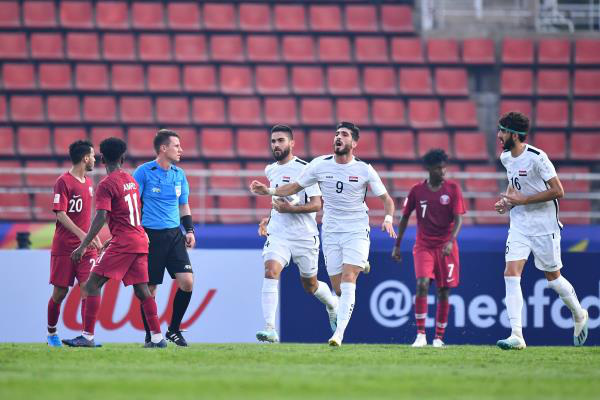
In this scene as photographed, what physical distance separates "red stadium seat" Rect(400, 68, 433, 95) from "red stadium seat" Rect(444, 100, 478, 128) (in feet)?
1.68

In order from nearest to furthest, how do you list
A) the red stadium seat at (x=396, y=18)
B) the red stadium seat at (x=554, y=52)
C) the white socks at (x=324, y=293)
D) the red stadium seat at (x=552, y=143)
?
the white socks at (x=324, y=293), the red stadium seat at (x=552, y=143), the red stadium seat at (x=554, y=52), the red stadium seat at (x=396, y=18)

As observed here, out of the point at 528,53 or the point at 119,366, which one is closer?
the point at 119,366

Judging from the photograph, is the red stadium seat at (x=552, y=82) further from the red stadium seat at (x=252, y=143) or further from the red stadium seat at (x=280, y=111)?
the red stadium seat at (x=252, y=143)

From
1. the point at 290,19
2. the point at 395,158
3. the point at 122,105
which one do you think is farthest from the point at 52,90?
the point at 395,158

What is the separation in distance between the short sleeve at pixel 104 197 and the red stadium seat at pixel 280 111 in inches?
404

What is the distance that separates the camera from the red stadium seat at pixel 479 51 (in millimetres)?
21406

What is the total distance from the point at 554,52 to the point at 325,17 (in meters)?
4.80

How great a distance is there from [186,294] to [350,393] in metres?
4.38

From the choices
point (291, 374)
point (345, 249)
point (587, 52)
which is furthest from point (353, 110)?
point (291, 374)

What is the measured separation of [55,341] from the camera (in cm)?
1091

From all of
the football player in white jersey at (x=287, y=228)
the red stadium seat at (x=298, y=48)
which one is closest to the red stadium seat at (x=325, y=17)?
the red stadium seat at (x=298, y=48)

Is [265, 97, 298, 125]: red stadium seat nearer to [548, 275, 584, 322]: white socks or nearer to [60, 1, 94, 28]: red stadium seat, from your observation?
[60, 1, 94, 28]: red stadium seat

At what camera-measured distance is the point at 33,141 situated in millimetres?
19453

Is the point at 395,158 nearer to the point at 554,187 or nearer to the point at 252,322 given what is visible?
the point at 252,322
